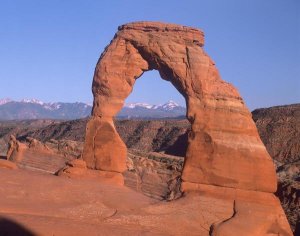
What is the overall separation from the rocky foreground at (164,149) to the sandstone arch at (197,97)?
9.70 ft

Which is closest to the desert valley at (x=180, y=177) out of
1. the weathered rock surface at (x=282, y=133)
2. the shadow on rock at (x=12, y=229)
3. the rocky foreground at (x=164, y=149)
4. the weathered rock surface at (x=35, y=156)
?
the shadow on rock at (x=12, y=229)

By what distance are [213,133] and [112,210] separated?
13.4ft

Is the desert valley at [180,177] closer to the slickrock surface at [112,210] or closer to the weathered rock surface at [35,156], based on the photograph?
the slickrock surface at [112,210]

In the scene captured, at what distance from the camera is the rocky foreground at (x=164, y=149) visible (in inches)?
992

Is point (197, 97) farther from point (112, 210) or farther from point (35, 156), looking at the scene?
point (35, 156)

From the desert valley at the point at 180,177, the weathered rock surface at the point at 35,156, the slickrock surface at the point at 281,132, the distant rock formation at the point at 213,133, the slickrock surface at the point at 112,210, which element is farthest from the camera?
the slickrock surface at the point at 281,132

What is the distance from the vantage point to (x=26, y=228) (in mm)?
9102

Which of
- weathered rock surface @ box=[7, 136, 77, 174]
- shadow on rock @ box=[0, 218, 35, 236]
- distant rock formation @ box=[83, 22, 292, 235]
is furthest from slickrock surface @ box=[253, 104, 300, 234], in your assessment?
shadow on rock @ box=[0, 218, 35, 236]

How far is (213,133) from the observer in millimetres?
13672

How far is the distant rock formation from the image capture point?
1303cm

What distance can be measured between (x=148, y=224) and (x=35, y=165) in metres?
17.1

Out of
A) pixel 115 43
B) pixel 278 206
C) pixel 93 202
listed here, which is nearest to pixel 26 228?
pixel 93 202

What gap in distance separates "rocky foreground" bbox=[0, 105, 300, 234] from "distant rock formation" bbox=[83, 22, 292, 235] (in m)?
2.91

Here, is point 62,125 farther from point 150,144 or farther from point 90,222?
point 90,222
